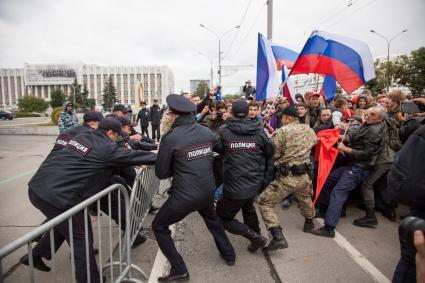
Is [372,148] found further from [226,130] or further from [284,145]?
[226,130]

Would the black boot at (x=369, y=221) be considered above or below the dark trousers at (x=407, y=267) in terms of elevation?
below

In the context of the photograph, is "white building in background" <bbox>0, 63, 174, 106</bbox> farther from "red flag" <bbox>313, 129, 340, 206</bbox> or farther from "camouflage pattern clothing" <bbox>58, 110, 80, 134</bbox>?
"red flag" <bbox>313, 129, 340, 206</bbox>

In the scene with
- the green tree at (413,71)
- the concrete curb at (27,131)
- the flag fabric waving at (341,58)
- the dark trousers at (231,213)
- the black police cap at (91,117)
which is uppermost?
the green tree at (413,71)

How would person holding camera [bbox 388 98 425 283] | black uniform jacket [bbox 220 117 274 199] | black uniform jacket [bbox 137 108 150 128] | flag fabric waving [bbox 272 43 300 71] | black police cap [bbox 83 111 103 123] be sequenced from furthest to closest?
black uniform jacket [bbox 137 108 150 128]
flag fabric waving [bbox 272 43 300 71]
black police cap [bbox 83 111 103 123]
black uniform jacket [bbox 220 117 274 199]
person holding camera [bbox 388 98 425 283]

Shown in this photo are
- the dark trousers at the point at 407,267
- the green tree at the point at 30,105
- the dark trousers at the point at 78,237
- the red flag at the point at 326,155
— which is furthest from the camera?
the green tree at the point at 30,105

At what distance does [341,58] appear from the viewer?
511 centimetres

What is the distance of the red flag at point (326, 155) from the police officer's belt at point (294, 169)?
0.74 meters

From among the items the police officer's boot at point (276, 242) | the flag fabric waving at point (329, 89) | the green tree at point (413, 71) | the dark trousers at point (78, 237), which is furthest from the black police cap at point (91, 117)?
the green tree at point (413, 71)

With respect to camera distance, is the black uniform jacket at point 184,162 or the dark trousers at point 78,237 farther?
the black uniform jacket at point 184,162

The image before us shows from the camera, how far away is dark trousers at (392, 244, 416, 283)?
1.90 m

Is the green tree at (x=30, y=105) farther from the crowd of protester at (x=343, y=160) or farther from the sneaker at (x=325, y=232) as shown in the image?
the sneaker at (x=325, y=232)

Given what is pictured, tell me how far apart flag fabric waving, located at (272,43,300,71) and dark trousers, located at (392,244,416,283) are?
595 cm

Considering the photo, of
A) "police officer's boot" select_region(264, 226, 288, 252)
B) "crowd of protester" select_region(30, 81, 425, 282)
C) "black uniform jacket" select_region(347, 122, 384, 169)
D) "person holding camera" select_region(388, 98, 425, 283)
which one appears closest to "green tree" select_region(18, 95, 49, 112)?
"crowd of protester" select_region(30, 81, 425, 282)

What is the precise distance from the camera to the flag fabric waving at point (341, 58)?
16.5 feet
